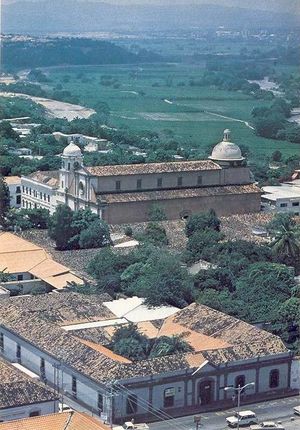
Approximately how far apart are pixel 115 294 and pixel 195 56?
15.9 meters

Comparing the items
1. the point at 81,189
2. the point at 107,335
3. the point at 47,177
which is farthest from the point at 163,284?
the point at 47,177

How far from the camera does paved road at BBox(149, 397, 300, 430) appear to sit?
19.9 ft

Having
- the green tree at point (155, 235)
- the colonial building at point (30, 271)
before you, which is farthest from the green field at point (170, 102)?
the colonial building at point (30, 271)

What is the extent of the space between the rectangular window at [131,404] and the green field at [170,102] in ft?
33.0

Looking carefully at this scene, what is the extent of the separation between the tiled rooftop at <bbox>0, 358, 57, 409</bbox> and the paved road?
62cm

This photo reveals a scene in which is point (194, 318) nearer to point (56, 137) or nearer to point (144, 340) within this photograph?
point (144, 340)

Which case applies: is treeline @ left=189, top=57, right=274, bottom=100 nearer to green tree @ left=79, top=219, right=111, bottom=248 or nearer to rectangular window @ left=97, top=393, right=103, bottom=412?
green tree @ left=79, top=219, right=111, bottom=248

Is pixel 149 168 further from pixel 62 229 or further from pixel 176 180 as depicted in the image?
pixel 62 229

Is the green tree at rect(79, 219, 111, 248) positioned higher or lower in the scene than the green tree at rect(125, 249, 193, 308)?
lower

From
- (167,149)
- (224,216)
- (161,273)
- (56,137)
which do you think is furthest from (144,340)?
(56,137)

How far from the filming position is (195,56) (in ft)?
77.0

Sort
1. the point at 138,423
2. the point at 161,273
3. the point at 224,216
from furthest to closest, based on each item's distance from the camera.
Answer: the point at 224,216 < the point at 161,273 < the point at 138,423

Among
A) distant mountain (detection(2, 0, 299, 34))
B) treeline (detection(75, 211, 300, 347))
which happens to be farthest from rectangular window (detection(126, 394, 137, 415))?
distant mountain (detection(2, 0, 299, 34))

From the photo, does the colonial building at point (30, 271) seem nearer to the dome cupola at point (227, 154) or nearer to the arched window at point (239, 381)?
the arched window at point (239, 381)
